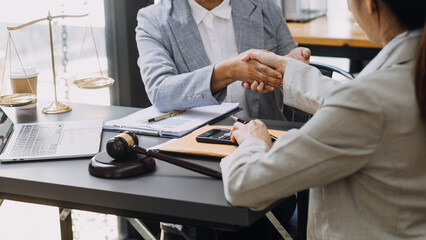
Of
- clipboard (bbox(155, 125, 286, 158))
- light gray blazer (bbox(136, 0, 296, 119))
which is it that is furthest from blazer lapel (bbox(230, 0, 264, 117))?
clipboard (bbox(155, 125, 286, 158))

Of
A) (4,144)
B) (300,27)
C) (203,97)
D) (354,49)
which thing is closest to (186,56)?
(203,97)

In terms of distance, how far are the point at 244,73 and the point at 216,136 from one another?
1.14 feet

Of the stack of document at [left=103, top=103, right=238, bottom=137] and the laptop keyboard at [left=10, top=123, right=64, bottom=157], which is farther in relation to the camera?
the stack of document at [left=103, top=103, right=238, bottom=137]

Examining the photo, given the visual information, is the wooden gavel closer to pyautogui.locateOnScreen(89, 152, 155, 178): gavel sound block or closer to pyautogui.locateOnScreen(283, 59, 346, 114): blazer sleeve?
pyautogui.locateOnScreen(89, 152, 155, 178): gavel sound block

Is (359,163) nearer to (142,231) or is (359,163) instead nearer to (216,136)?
(216,136)

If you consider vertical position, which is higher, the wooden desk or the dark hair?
the dark hair

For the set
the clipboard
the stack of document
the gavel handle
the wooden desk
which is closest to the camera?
the gavel handle

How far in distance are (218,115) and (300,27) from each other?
7.05 ft

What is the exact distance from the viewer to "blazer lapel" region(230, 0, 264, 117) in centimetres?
212

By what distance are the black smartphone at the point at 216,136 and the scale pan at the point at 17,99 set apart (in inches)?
27.7

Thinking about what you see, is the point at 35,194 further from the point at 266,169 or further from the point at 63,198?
the point at 266,169

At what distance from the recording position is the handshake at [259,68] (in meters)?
1.76

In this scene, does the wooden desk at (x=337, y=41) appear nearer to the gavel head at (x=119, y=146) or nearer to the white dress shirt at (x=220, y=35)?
the white dress shirt at (x=220, y=35)

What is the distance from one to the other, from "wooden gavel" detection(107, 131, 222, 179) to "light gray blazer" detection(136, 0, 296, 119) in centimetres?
48
